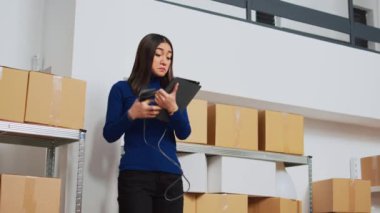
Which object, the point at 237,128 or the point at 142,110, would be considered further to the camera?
the point at 237,128

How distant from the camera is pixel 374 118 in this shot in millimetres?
4344

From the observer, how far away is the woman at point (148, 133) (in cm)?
228

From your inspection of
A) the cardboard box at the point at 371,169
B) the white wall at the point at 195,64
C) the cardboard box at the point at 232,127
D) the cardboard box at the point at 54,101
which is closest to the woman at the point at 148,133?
the cardboard box at the point at 54,101

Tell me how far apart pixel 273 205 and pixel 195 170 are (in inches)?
24.0

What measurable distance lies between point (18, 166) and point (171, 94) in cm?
137

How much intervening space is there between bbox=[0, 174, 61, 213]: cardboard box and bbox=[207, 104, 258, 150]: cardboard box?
3.75 ft

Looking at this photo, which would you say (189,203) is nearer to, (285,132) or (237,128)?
(237,128)

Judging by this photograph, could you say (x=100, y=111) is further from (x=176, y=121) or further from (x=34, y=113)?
(x=176, y=121)

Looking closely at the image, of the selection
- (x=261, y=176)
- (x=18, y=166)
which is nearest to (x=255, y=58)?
(x=261, y=176)

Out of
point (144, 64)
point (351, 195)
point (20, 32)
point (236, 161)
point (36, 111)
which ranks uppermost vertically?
point (20, 32)

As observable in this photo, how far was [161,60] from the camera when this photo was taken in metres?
2.51

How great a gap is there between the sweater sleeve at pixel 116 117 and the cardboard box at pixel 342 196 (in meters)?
1.95

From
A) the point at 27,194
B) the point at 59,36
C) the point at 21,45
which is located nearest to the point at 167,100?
the point at 27,194

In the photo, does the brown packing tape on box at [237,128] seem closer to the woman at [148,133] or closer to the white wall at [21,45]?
the woman at [148,133]
